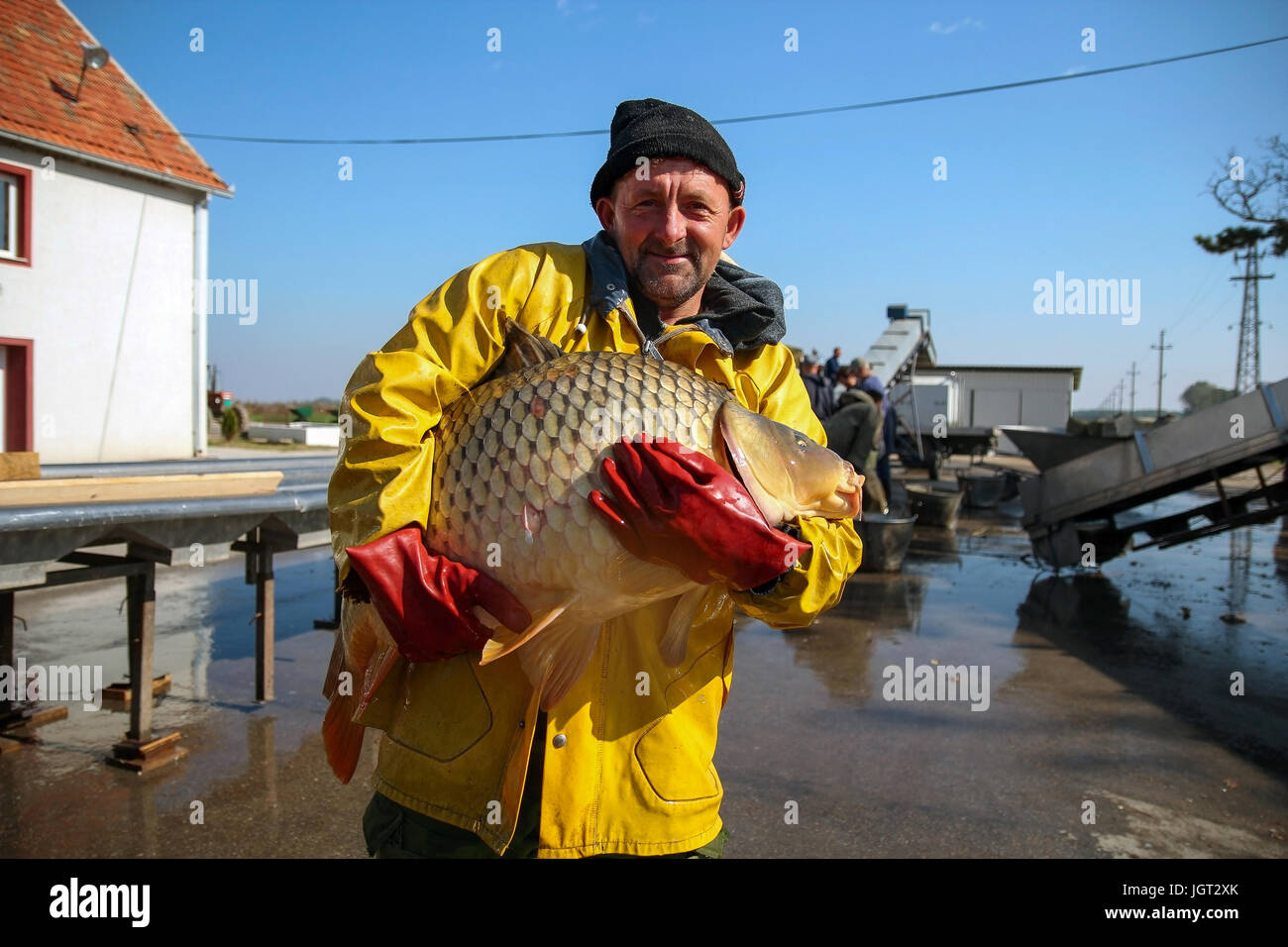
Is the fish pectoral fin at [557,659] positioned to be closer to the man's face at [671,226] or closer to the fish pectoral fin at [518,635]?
the fish pectoral fin at [518,635]

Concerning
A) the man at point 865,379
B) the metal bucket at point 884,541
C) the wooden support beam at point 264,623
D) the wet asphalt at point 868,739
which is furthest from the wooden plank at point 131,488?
Answer: the man at point 865,379

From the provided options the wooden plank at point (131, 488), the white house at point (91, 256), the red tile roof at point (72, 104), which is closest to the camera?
the wooden plank at point (131, 488)

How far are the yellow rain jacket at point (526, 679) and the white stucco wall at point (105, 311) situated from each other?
1339 centimetres

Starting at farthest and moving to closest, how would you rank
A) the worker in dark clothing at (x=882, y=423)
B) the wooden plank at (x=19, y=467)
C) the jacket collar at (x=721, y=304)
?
the worker in dark clothing at (x=882, y=423), the wooden plank at (x=19, y=467), the jacket collar at (x=721, y=304)

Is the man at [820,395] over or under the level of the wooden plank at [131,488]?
over

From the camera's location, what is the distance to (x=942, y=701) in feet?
16.7

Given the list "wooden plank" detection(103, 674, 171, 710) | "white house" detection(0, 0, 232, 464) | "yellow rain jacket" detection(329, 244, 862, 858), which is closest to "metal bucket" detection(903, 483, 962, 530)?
"wooden plank" detection(103, 674, 171, 710)

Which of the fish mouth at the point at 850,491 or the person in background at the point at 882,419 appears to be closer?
the fish mouth at the point at 850,491

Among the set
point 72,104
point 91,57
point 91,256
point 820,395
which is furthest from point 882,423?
point 91,57

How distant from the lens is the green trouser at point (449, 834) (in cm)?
171

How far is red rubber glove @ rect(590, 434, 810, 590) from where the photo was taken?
151 centimetres

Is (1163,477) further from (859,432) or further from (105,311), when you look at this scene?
(105,311)

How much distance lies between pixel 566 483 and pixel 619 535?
0.14 metres
